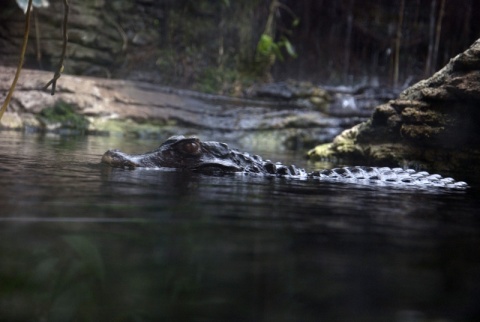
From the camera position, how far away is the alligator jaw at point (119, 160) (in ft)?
10.9

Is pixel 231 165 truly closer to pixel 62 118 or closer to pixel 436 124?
pixel 436 124

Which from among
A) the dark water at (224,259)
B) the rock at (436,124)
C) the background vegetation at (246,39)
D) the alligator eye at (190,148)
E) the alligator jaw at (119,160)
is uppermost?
the background vegetation at (246,39)

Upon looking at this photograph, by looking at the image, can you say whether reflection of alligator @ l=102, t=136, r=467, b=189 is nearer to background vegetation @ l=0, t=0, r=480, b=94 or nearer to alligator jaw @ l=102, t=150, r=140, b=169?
alligator jaw @ l=102, t=150, r=140, b=169

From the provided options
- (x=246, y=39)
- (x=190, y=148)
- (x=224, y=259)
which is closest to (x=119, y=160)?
(x=190, y=148)

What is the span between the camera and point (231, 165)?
144 inches

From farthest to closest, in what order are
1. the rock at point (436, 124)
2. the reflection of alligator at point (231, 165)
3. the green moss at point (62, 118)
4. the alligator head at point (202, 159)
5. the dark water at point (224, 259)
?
the green moss at point (62, 118)
the rock at point (436, 124)
the alligator head at point (202, 159)
the reflection of alligator at point (231, 165)
the dark water at point (224, 259)

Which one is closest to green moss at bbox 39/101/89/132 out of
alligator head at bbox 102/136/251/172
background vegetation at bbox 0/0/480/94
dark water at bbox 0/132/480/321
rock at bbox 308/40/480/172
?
background vegetation at bbox 0/0/480/94

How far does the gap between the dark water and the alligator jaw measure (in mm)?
1222

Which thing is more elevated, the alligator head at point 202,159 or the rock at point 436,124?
the rock at point 436,124

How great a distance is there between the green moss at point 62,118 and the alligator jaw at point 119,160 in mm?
5354

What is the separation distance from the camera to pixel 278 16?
13.9 m

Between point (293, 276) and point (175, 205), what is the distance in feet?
2.93

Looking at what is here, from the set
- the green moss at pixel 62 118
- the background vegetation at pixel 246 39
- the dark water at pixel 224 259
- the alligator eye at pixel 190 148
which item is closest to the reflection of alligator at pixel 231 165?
the alligator eye at pixel 190 148

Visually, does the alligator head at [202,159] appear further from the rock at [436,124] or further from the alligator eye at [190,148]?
the rock at [436,124]
